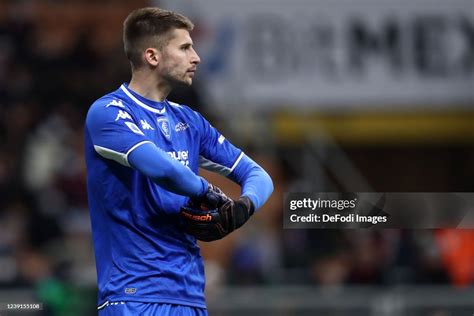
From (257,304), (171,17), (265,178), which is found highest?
(171,17)

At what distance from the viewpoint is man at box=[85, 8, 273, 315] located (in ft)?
14.2

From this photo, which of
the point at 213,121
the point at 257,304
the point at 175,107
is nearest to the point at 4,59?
the point at 213,121

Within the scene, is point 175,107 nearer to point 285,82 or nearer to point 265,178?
point 265,178

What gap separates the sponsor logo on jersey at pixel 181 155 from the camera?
15.1 ft

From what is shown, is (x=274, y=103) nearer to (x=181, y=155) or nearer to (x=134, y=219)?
(x=181, y=155)

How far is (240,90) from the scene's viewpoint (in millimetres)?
13719

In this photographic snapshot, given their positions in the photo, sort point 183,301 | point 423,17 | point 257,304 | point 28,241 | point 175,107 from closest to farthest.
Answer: point 183,301, point 175,107, point 257,304, point 28,241, point 423,17

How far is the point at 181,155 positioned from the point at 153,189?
214 millimetres

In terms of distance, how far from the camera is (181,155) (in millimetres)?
4645

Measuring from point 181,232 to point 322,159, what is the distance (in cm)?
947

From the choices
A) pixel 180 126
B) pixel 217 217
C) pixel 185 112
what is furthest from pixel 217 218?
pixel 185 112

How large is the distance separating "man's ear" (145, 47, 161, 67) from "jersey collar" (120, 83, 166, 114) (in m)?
0.14

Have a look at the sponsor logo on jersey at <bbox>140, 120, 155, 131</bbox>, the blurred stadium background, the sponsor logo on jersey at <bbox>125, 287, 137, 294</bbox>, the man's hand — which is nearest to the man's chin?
the sponsor logo on jersey at <bbox>140, 120, 155, 131</bbox>

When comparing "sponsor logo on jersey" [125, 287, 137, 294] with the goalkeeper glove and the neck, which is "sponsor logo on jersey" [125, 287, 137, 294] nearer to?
the goalkeeper glove
